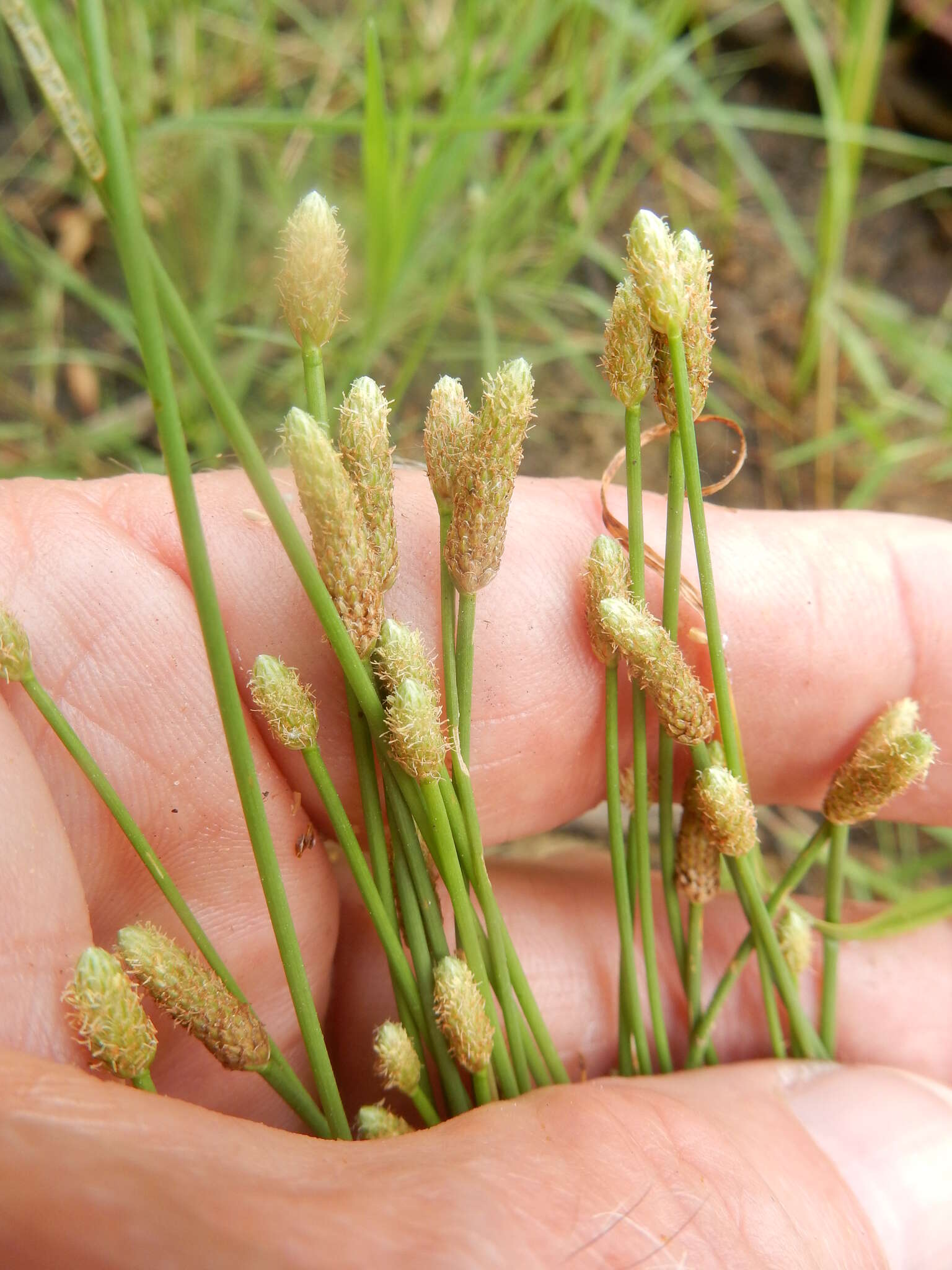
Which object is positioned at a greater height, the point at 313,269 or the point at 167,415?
the point at 313,269

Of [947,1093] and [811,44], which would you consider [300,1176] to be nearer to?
[947,1093]

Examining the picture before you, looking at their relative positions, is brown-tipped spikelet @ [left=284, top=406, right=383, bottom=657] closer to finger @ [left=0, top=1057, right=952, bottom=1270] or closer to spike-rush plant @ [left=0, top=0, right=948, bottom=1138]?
spike-rush plant @ [left=0, top=0, right=948, bottom=1138]

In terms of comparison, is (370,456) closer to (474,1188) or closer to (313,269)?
(313,269)

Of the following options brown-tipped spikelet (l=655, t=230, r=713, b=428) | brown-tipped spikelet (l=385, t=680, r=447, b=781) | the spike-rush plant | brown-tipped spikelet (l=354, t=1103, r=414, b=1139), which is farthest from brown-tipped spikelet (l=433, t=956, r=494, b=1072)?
brown-tipped spikelet (l=655, t=230, r=713, b=428)

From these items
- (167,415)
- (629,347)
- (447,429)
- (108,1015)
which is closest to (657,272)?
(629,347)

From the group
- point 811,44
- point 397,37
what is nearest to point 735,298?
point 811,44

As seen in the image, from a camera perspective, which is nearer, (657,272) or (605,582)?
(657,272)

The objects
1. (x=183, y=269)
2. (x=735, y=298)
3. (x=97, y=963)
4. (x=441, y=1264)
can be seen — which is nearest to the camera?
(x=441, y=1264)

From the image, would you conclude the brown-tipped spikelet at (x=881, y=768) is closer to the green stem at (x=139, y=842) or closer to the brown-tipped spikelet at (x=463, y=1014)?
Result: the brown-tipped spikelet at (x=463, y=1014)
